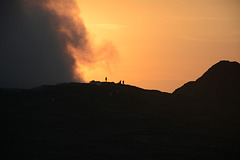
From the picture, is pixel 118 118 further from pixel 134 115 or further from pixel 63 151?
pixel 63 151

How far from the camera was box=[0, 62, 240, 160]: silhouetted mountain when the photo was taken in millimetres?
81312

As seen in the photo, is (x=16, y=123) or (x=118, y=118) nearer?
(x=16, y=123)

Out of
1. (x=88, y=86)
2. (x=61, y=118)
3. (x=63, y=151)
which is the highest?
(x=88, y=86)

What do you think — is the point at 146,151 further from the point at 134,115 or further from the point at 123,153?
the point at 134,115

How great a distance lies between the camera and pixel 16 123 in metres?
97.9

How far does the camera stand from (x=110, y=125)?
100m

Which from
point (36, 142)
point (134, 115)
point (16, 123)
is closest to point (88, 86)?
point (134, 115)

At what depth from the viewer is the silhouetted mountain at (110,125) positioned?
81312 mm

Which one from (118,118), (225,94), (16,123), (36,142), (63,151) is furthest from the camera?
(225,94)

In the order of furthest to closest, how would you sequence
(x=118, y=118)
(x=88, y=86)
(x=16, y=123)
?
(x=88, y=86) < (x=118, y=118) < (x=16, y=123)

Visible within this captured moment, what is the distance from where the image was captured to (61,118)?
103750mm

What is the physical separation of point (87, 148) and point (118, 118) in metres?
24.7

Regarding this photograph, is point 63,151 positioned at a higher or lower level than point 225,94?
lower

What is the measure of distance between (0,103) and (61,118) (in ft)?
59.6
